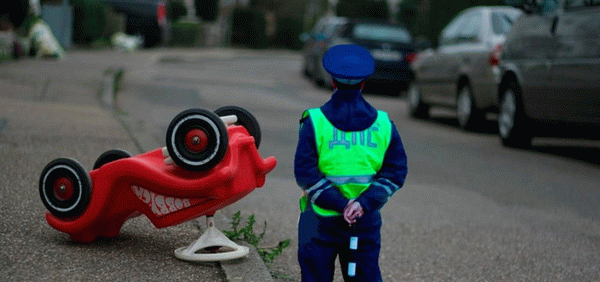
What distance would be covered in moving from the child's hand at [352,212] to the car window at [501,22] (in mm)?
10850

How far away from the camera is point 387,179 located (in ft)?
13.4

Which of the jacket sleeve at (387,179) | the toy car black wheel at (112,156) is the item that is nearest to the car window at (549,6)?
the toy car black wheel at (112,156)

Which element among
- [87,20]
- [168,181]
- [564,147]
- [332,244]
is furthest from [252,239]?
[87,20]

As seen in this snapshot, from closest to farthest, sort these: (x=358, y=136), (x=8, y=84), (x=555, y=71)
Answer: (x=358, y=136) → (x=555, y=71) → (x=8, y=84)

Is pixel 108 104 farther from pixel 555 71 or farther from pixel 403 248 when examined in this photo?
pixel 403 248

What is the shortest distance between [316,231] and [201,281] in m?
1.07

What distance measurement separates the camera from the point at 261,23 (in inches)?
1929

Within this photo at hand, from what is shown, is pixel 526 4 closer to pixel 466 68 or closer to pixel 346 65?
pixel 466 68

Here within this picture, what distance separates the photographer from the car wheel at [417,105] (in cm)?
1661

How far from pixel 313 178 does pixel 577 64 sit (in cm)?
742

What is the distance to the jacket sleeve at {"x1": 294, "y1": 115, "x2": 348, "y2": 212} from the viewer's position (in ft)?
13.2

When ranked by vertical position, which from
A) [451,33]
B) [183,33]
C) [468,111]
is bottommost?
[183,33]

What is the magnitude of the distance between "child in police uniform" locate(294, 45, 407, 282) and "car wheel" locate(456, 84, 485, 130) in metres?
10.3

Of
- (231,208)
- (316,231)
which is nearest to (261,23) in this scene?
(231,208)
